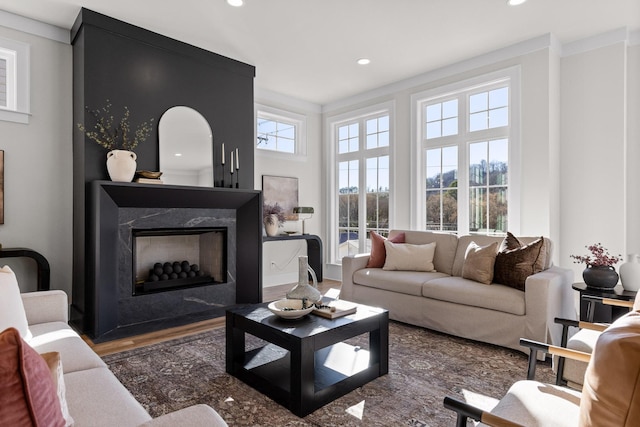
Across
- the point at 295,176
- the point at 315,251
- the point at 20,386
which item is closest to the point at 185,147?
the point at 295,176

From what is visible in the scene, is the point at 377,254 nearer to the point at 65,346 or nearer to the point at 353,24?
the point at 353,24

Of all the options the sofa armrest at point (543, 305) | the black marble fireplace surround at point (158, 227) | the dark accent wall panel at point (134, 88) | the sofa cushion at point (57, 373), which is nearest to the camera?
the sofa cushion at point (57, 373)

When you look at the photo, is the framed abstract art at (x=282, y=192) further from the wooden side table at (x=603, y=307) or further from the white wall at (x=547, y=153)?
the wooden side table at (x=603, y=307)

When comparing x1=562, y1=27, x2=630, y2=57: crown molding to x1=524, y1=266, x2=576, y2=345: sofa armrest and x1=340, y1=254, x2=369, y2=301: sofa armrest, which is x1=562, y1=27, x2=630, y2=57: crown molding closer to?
x1=524, y1=266, x2=576, y2=345: sofa armrest

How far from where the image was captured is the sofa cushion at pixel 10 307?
1656 mm

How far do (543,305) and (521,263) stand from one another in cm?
39

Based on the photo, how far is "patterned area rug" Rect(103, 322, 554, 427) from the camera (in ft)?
6.56

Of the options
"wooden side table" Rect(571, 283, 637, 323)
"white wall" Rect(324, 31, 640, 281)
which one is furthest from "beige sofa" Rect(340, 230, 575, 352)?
"white wall" Rect(324, 31, 640, 281)

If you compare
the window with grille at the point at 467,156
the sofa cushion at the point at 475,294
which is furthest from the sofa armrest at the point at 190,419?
the window with grille at the point at 467,156

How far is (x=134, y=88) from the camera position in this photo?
3.65 meters

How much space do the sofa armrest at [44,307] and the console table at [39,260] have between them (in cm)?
122

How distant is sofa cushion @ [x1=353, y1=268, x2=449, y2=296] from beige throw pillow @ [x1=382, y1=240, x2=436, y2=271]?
0.08 meters

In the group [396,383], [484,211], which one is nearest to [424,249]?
[484,211]

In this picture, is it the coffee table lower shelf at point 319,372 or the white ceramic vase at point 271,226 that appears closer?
the coffee table lower shelf at point 319,372
